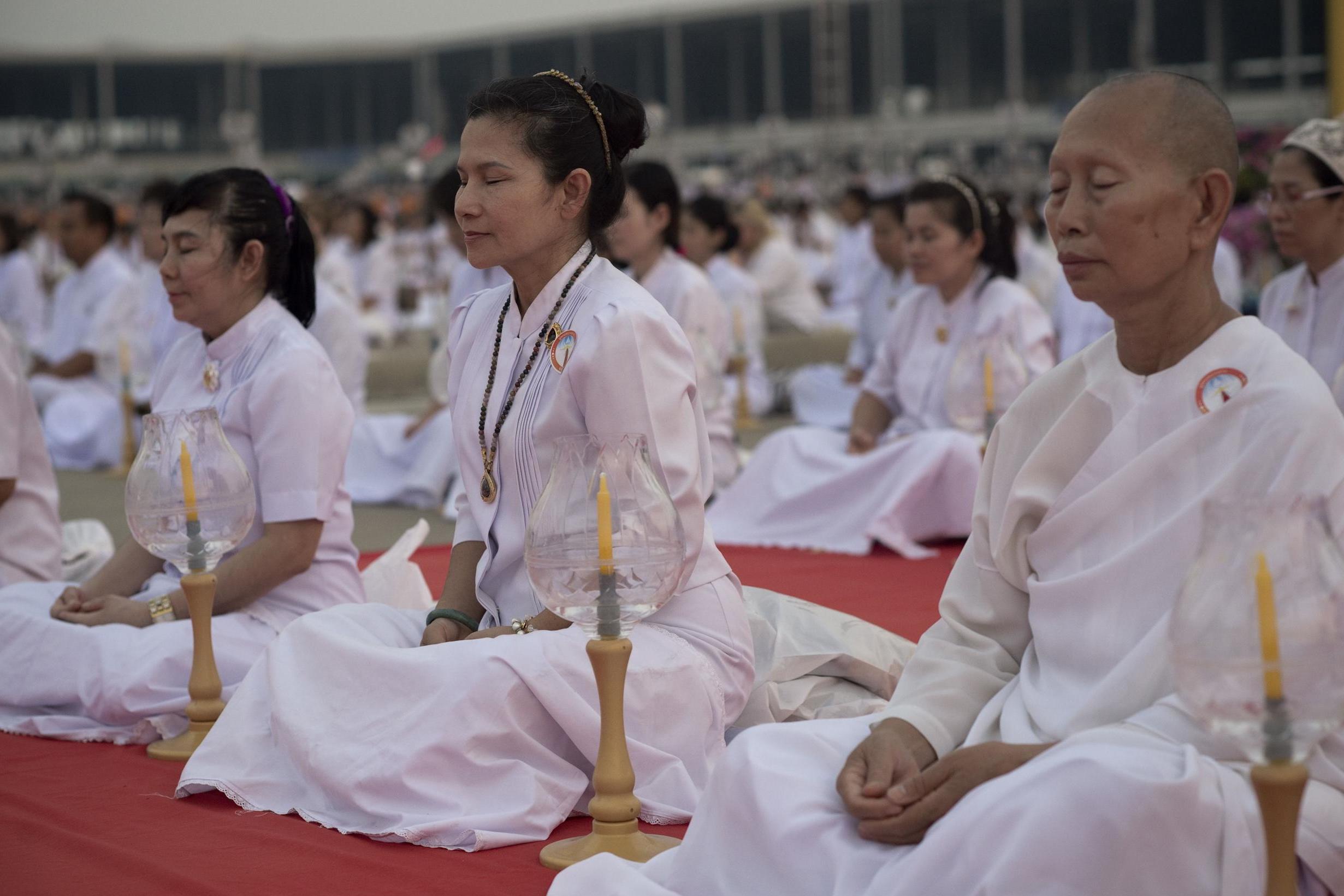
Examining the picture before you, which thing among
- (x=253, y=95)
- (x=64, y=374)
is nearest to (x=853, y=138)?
(x=253, y=95)

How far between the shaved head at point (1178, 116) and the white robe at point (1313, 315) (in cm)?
258

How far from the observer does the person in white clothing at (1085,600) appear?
1.48 meters

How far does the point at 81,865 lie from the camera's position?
214 cm

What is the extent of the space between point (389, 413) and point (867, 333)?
2550mm

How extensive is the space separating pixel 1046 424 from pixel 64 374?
6.64 meters

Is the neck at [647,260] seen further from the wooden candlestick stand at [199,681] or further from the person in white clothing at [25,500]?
the wooden candlestick stand at [199,681]

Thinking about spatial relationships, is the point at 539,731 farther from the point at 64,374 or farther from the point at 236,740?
the point at 64,374

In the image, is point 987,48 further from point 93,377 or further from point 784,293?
point 93,377

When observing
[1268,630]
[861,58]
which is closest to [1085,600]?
[1268,630]

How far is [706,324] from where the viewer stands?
18.5 ft

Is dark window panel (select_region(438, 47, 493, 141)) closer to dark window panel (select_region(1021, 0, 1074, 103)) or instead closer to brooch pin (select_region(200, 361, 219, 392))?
dark window panel (select_region(1021, 0, 1074, 103))

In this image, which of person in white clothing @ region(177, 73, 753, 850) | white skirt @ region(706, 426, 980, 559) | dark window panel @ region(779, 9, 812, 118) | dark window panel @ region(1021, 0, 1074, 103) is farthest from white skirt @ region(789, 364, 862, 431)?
dark window panel @ region(779, 9, 812, 118)

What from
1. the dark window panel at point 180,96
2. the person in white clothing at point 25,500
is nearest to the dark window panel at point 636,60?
the dark window panel at point 180,96

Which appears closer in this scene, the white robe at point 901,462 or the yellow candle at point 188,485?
the yellow candle at point 188,485
